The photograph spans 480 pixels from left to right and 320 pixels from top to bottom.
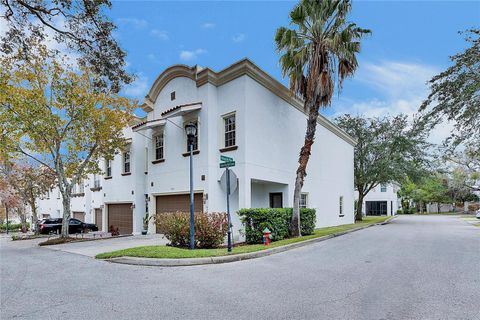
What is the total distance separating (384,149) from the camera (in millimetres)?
29672

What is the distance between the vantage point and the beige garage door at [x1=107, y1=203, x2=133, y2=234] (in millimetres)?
21117

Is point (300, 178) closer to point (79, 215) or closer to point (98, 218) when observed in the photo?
point (98, 218)

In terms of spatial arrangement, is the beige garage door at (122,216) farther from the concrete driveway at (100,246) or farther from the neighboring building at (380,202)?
the neighboring building at (380,202)

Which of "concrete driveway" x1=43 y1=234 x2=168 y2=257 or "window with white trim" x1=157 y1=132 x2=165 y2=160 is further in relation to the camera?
"window with white trim" x1=157 y1=132 x2=165 y2=160

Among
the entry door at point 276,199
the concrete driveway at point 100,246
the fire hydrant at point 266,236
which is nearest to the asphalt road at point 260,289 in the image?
the fire hydrant at point 266,236

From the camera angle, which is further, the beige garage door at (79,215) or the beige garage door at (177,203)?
the beige garage door at (79,215)

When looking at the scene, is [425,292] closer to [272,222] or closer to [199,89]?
[272,222]

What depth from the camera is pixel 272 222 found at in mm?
13391

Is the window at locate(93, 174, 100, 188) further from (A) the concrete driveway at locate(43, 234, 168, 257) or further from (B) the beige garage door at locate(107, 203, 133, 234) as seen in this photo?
(A) the concrete driveway at locate(43, 234, 168, 257)

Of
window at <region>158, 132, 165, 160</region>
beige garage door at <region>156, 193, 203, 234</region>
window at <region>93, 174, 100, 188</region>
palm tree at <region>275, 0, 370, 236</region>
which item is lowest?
beige garage door at <region>156, 193, 203, 234</region>

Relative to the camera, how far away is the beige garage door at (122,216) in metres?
21.1

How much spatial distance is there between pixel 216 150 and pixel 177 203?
3809mm

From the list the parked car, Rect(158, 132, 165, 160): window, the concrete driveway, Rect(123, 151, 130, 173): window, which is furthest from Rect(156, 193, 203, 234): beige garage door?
the parked car

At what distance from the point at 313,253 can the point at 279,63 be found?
8989 millimetres
